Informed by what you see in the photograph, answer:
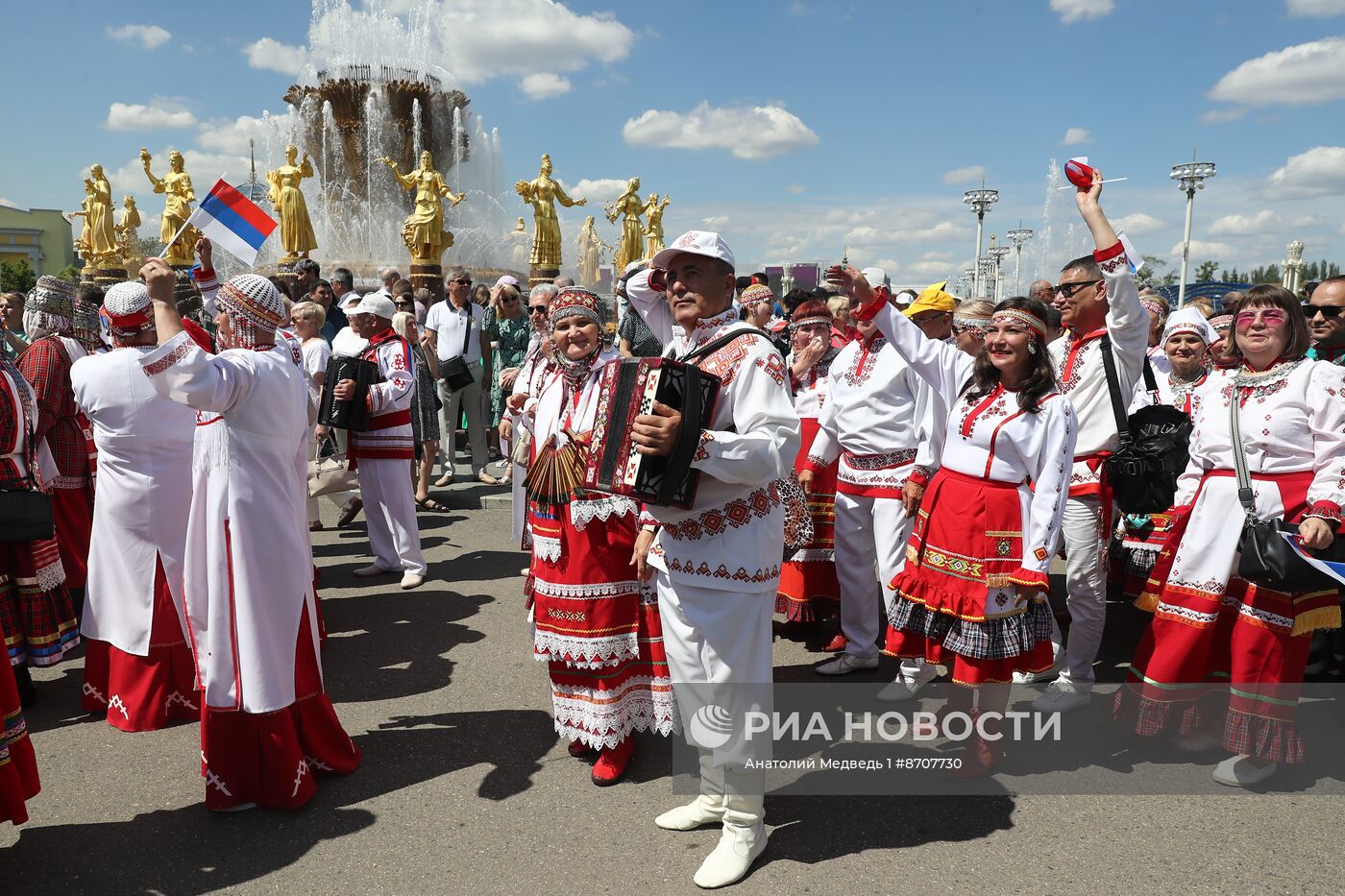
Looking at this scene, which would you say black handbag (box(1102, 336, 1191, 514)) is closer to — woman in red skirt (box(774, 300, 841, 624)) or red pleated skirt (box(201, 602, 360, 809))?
woman in red skirt (box(774, 300, 841, 624))

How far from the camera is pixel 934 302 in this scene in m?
5.46

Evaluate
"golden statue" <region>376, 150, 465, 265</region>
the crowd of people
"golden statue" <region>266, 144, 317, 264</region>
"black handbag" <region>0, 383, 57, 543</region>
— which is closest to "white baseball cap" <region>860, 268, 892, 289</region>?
the crowd of people

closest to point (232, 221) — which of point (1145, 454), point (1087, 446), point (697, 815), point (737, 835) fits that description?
point (697, 815)

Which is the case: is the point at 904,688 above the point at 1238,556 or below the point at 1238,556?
below

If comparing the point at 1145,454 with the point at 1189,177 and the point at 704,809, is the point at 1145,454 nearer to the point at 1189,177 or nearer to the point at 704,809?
the point at 704,809

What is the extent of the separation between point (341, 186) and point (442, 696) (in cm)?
2982

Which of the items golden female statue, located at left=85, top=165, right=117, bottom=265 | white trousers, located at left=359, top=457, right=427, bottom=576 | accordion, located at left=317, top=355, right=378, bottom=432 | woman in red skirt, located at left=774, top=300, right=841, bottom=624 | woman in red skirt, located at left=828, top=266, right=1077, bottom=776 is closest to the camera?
woman in red skirt, located at left=828, top=266, right=1077, bottom=776

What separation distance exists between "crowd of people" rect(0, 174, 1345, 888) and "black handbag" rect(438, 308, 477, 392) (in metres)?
5.04

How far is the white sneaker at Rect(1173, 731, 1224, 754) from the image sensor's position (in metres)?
4.14

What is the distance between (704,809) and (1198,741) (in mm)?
2569

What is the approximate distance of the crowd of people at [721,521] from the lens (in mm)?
3076

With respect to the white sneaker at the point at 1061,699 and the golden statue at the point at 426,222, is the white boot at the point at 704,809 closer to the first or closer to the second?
the white sneaker at the point at 1061,699

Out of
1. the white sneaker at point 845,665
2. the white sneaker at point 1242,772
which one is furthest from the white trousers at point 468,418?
the white sneaker at point 1242,772

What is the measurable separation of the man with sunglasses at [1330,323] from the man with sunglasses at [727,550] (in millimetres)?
3850
